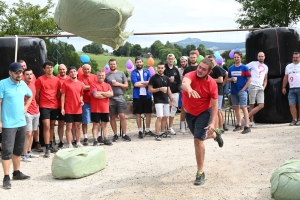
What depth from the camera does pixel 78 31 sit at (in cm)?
309

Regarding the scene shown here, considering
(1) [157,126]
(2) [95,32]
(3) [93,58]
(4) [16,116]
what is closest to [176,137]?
(1) [157,126]

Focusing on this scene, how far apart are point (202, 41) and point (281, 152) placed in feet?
15.4

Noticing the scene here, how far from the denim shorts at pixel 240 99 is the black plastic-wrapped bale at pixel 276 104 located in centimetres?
127

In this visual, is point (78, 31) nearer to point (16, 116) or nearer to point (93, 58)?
point (16, 116)

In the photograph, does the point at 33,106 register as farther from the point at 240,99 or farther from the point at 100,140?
the point at 240,99

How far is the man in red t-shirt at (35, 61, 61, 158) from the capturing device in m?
7.80

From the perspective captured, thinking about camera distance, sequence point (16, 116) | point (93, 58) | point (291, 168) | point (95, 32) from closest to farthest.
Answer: point (95, 32), point (291, 168), point (16, 116), point (93, 58)

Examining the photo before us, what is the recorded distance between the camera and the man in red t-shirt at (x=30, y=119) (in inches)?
291

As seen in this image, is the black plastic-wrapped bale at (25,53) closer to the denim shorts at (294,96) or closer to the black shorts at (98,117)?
the black shorts at (98,117)

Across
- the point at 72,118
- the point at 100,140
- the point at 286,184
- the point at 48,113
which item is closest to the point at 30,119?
the point at 48,113

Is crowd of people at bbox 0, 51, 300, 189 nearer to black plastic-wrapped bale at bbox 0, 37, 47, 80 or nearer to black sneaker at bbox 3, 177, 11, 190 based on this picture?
black sneaker at bbox 3, 177, 11, 190

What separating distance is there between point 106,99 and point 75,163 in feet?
8.39

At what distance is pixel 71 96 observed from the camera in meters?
7.99

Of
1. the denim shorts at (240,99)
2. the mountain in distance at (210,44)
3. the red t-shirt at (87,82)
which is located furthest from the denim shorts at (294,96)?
the red t-shirt at (87,82)
